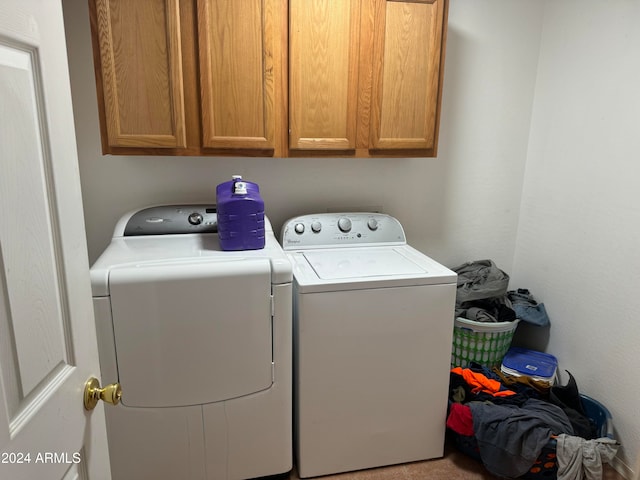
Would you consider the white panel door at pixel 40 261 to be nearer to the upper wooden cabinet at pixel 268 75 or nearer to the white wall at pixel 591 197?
the upper wooden cabinet at pixel 268 75

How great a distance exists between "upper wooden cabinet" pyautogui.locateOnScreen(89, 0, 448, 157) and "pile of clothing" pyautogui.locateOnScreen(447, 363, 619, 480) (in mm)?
1172

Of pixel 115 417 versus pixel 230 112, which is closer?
pixel 115 417

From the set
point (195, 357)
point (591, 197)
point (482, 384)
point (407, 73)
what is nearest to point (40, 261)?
point (195, 357)

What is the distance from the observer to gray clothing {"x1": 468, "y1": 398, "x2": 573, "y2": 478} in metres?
1.77

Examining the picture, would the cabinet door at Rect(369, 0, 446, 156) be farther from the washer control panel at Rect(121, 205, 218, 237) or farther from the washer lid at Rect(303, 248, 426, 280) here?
the washer control panel at Rect(121, 205, 218, 237)

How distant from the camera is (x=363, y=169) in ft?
7.71

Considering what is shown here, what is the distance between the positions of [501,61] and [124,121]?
189 cm

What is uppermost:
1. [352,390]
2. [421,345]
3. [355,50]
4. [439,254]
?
[355,50]

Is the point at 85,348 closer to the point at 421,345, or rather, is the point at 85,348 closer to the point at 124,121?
the point at 124,121

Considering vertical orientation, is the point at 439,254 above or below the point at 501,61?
below

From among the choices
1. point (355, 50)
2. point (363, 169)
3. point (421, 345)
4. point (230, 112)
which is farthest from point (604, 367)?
Answer: point (230, 112)

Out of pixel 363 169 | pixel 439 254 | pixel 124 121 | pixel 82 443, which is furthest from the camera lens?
pixel 439 254

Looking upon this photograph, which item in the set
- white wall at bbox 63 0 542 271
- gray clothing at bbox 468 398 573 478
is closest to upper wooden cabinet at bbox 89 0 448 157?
white wall at bbox 63 0 542 271

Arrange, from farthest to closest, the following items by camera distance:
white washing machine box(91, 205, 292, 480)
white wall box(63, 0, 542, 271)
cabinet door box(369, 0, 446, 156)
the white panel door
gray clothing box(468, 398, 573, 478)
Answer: white wall box(63, 0, 542, 271) → cabinet door box(369, 0, 446, 156) → gray clothing box(468, 398, 573, 478) → white washing machine box(91, 205, 292, 480) → the white panel door
